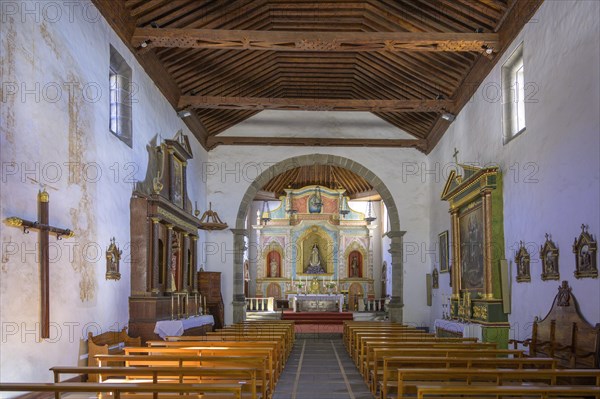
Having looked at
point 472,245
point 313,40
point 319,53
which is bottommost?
point 472,245

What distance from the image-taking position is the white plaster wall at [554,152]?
8.77m

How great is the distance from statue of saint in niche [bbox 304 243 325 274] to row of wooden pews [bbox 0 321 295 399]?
1953cm

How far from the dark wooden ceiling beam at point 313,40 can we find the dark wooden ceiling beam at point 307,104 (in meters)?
4.21

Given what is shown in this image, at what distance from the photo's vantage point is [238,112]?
20766mm

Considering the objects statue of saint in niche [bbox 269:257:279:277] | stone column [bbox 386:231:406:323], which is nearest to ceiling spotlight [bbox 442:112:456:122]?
stone column [bbox 386:231:406:323]

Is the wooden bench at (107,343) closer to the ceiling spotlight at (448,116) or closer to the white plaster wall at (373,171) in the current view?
the ceiling spotlight at (448,116)

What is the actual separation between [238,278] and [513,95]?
11492 mm

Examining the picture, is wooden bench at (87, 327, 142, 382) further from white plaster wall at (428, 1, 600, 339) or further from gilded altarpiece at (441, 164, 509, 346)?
white plaster wall at (428, 1, 600, 339)

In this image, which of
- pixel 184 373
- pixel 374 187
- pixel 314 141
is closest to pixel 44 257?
pixel 184 373

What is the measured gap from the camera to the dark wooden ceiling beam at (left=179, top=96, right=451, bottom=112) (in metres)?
17.1

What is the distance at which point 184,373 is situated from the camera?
6344 mm

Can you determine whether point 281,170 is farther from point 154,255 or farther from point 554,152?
point 554,152

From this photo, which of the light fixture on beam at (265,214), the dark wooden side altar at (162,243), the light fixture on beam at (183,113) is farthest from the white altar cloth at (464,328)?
the light fixture on beam at (265,214)

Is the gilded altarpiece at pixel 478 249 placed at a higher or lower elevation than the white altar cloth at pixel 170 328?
Answer: higher
